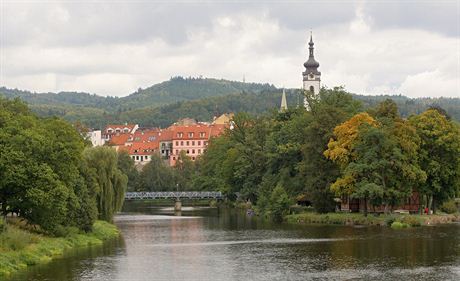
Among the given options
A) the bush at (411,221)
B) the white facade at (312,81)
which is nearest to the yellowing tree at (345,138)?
the bush at (411,221)

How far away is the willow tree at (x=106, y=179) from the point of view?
75.8 m

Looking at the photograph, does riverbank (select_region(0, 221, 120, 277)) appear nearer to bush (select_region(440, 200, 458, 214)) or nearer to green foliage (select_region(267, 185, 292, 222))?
green foliage (select_region(267, 185, 292, 222))

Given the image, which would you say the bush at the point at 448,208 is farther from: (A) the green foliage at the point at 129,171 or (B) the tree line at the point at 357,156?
(A) the green foliage at the point at 129,171

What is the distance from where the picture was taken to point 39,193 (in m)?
58.2

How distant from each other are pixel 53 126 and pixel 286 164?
4065 centimetres

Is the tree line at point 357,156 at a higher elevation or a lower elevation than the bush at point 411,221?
higher

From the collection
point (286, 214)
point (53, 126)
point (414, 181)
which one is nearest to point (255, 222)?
point (286, 214)

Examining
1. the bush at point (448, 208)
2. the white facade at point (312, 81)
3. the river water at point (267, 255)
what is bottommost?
the river water at point (267, 255)

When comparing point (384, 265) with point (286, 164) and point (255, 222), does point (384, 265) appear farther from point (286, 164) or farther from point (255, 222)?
point (286, 164)

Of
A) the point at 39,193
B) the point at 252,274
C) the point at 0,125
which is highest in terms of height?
the point at 0,125

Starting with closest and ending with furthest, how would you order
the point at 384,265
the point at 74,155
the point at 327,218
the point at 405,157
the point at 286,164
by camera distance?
the point at 384,265 → the point at 74,155 → the point at 405,157 → the point at 327,218 → the point at 286,164

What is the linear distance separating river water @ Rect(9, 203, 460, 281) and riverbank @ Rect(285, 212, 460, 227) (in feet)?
9.81

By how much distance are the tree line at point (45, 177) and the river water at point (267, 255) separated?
10.9 feet

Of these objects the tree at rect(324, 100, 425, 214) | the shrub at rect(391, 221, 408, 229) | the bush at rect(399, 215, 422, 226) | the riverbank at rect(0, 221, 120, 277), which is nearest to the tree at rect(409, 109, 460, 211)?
the tree at rect(324, 100, 425, 214)
